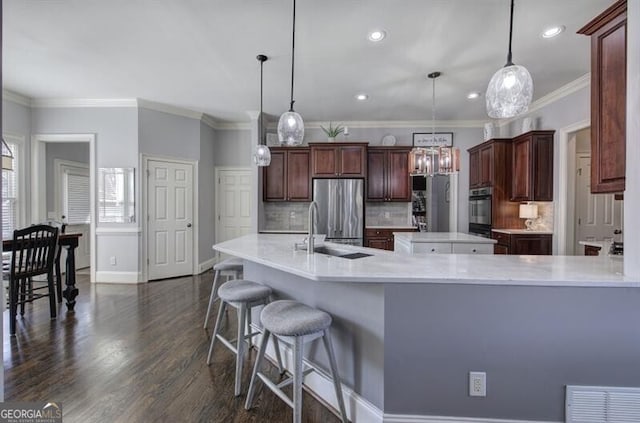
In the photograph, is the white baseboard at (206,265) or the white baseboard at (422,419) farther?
the white baseboard at (206,265)

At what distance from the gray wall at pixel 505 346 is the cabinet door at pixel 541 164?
311 centimetres

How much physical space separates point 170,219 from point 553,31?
534 centimetres

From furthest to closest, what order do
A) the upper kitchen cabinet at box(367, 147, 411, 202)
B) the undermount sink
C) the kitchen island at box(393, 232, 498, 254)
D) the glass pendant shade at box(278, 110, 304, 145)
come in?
1. the upper kitchen cabinet at box(367, 147, 411, 202)
2. the kitchen island at box(393, 232, 498, 254)
3. the glass pendant shade at box(278, 110, 304, 145)
4. the undermount sink

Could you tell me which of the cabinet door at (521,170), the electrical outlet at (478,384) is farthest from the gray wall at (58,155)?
the cabinet door at (521,170)

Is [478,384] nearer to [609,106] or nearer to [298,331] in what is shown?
[298,331]

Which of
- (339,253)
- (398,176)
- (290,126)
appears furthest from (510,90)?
(398,176)

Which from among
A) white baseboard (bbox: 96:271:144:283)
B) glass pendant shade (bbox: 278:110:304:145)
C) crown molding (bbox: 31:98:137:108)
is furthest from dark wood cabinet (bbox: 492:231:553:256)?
crown molding (bbox: 31:98:137:108)

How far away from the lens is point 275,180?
217 inches

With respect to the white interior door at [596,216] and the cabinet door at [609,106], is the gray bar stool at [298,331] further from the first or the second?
the white interior door at [596,216]

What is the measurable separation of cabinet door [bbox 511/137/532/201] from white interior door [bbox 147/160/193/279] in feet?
16.5

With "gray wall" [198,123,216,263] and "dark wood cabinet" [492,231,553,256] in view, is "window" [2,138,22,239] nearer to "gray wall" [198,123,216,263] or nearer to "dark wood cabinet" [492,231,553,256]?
"gray wall" [198,123,216,263]

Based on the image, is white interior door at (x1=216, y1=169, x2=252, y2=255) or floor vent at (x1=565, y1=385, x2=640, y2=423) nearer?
floor vent at (x1=565, y1=385, x2=640, y2=423)

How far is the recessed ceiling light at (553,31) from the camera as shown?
2736mm

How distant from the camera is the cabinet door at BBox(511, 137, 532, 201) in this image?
14.1ft
